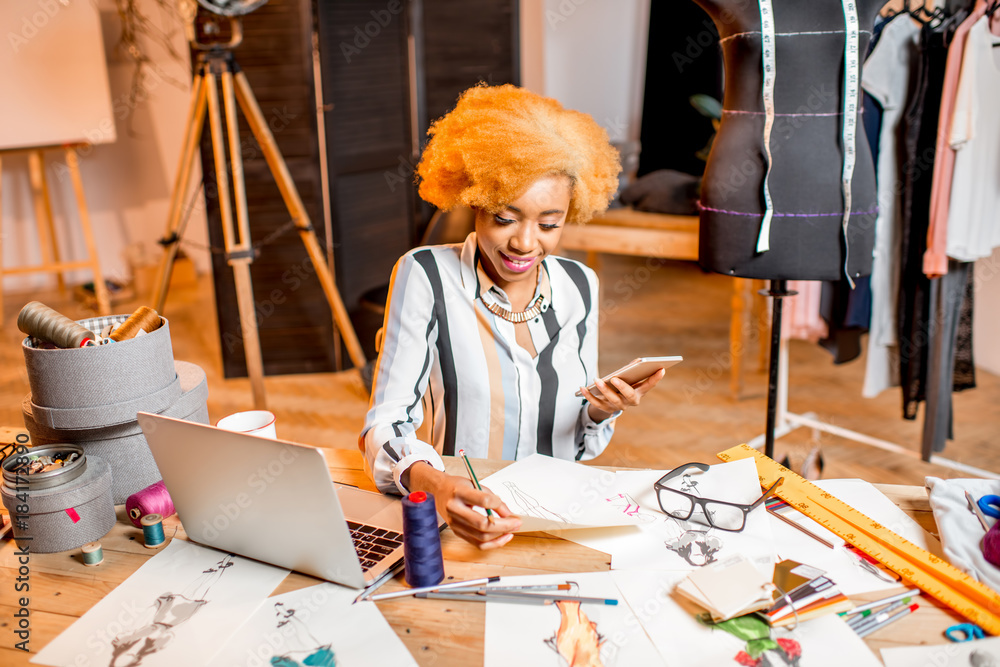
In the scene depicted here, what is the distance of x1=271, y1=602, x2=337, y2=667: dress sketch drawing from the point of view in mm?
835

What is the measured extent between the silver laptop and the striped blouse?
14.7 inches

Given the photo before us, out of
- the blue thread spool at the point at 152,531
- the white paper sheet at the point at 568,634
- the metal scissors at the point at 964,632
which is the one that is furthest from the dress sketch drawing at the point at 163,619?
the metal scissors at the point at 964,632

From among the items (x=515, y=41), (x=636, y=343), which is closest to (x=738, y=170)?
(x=636, y=343)

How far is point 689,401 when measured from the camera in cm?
323

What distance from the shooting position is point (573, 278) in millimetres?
1518

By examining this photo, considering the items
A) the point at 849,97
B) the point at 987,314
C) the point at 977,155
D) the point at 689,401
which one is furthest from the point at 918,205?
the point at 987,314

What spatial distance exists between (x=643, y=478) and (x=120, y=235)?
16.0 feet

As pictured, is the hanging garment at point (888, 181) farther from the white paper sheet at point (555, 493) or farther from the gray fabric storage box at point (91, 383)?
the gray fabric storage box at point (91, 383)

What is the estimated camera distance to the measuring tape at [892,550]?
0.89 meters

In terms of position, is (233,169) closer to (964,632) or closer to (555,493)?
(555,493)

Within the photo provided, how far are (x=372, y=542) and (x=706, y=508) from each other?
17.5 inches

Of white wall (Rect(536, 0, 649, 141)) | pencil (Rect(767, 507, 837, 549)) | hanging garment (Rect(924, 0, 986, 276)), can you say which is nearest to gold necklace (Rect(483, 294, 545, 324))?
pencil (Rect(767, 507, 837, 549))

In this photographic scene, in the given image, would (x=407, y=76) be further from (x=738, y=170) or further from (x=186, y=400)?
(x=186, y=400)

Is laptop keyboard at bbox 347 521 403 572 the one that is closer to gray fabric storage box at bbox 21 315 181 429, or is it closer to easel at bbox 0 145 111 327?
gray fabric storage box at bbox 21 315 181 429
